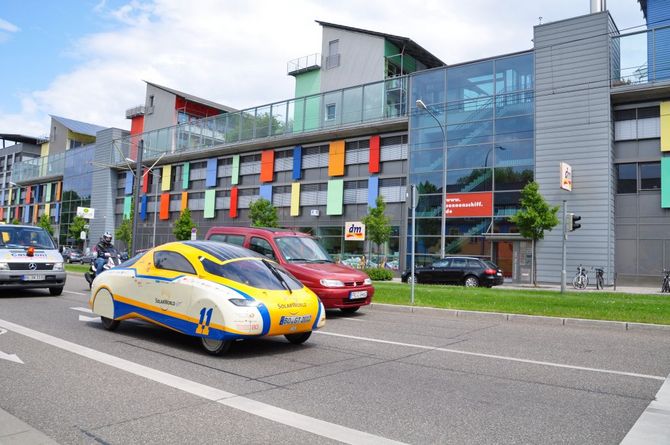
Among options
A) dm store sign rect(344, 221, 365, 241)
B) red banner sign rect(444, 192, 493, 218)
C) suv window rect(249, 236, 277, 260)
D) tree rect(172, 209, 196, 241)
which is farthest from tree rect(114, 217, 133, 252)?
suv window rect(249, 236, 277, 260)

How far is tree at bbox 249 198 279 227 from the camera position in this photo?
122 feet

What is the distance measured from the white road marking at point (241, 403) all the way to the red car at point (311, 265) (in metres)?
4.71

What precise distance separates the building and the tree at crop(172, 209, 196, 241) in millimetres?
1263

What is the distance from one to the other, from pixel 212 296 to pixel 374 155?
29.3 metres

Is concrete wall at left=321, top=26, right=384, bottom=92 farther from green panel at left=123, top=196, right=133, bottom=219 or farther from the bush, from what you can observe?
green panel at left=123, top=196, right=133, bottom=219

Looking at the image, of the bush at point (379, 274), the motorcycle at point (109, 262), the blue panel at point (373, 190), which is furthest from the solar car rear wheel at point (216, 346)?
the blue panel at point (373, 190)

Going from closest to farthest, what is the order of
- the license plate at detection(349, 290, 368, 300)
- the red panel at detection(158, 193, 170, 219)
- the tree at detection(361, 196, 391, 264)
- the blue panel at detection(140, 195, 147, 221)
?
the license plate at detection(349, 290, 368, 300), the tree at detection(361, 196, 391, 264), the red panel at detection(158, 193, 170, 219), the blue panel at detection(140, 195, 147, 221)

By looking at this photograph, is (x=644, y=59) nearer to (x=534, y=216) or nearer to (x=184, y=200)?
(x=534, y=216)

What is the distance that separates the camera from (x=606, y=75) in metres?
25.7

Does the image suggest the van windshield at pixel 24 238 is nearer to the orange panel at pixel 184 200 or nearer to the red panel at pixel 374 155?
the red panel at pixel 374 155

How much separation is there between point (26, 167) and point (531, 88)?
72.5 metres

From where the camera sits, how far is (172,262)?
289 inches

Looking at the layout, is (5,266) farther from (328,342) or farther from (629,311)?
(629,311)

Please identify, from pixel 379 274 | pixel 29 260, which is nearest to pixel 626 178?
pixel 379 274
